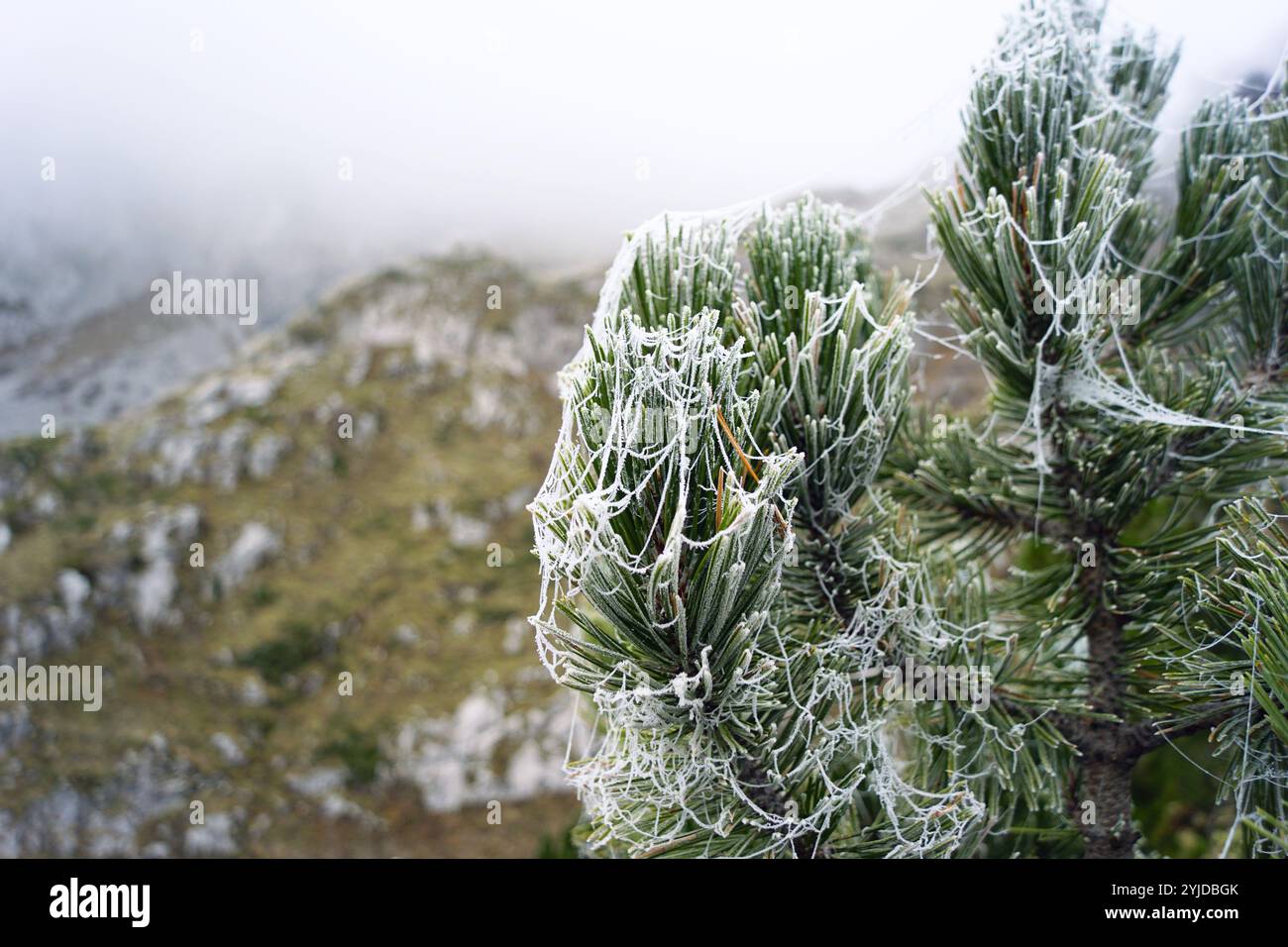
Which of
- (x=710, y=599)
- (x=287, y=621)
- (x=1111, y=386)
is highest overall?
(x=1111, y=386)

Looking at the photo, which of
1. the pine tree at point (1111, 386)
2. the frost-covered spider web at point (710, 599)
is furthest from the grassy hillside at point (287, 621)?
the frost-covered spider web at point (710, 599)

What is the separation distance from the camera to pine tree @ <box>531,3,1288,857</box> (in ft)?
6.24

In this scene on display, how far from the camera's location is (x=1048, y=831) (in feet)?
8.01

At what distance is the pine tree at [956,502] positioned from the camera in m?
1.90

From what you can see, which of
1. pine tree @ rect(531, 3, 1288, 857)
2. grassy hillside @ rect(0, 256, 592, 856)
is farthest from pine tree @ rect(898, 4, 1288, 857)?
grassy hillside @ rect(0, 256, 592, 856)

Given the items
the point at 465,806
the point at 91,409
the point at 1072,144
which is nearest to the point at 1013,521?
the point at 1072,144

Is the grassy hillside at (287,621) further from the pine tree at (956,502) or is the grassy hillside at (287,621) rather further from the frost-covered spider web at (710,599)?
the frost-covered spider web at (710,599)

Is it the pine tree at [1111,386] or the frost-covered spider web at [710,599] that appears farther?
the pine tree at [1111,386]

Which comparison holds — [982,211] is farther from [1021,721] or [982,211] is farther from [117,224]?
[117,224]

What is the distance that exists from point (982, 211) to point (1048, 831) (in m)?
1.86

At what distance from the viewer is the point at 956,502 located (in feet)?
9.35

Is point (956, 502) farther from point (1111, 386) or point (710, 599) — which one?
point (710, 599)

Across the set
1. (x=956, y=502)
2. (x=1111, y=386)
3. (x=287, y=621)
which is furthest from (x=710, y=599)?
(x=287, y=621)

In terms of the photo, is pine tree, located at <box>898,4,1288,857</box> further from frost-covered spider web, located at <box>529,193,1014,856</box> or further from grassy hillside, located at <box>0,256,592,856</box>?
grassy hillside, located at <box>0,256,592,856</box>
